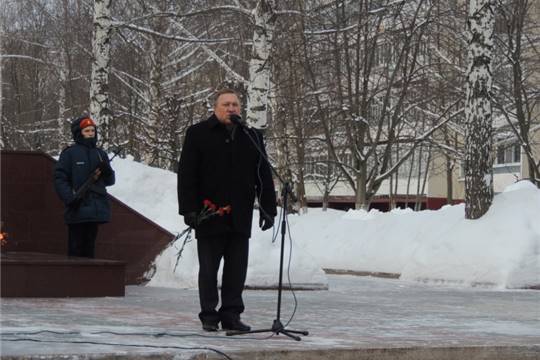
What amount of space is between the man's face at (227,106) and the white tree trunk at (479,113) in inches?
387

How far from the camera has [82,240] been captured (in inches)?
490

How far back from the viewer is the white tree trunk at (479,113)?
700 inches

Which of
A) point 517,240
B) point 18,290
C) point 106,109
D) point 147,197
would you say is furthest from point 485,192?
point 18,290

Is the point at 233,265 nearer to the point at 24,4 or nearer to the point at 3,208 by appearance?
the point at 3,208

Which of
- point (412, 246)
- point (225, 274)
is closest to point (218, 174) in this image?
point (225, 274)

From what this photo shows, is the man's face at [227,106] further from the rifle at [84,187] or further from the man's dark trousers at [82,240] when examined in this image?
the man's dark trousers at [82,240]

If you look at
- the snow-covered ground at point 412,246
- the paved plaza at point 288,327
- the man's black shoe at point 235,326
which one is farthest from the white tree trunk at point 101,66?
the man's black shoe at point 235,326

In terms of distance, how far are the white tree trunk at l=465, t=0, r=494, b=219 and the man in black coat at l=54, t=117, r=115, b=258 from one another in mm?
7435

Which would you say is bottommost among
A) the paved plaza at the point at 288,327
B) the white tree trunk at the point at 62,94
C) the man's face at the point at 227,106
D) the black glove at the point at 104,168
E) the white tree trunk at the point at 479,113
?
the paved plaza at the point at 288,327

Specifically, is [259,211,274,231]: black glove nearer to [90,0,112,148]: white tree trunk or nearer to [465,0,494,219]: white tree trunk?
[465,0,494,219]: white tree trunk

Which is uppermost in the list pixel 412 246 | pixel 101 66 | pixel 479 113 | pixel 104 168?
pixel 101 66

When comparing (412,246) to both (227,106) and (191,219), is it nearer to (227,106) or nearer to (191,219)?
(227,106)

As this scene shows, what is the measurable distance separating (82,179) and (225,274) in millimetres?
3870

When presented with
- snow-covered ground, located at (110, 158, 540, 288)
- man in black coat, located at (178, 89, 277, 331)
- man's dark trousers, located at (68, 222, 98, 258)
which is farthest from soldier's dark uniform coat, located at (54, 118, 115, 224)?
man in black coat, located at (178, 89, 277, 331)
